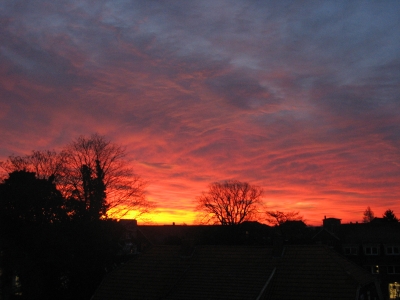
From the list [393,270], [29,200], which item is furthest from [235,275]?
[393,270]

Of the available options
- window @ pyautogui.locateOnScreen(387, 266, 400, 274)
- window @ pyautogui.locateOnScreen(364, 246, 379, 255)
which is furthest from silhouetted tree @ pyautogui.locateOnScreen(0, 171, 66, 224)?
window @ pyautogui.locateOnScreen(387, 266, 400, 274)

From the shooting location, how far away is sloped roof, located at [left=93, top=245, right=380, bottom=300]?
102ft

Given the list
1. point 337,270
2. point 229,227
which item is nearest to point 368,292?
point 337,270

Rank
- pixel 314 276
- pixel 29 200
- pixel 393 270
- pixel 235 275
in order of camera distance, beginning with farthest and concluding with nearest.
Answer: pixel 393 270 → pixel 29 200 → pixel 235 275 → pixel 314 276

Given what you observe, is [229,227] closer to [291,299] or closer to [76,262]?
[76,262]

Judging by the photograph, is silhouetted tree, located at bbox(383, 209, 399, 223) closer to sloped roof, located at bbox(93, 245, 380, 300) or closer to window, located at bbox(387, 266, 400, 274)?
window, located at bbox(387, 266, 400, 274)

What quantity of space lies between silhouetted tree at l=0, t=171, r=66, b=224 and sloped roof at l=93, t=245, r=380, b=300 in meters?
12.0

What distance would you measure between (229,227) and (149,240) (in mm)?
28927

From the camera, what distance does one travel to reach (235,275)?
34594 millimetres

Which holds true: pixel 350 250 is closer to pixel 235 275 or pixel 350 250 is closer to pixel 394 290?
pixel 394 290

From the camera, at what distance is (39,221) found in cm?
4584

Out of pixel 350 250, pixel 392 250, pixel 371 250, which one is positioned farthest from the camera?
pixel 350 250

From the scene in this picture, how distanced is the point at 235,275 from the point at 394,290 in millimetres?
52675

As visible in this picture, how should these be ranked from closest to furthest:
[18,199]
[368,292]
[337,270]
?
[337,270] < [368,292] < [18,199]
